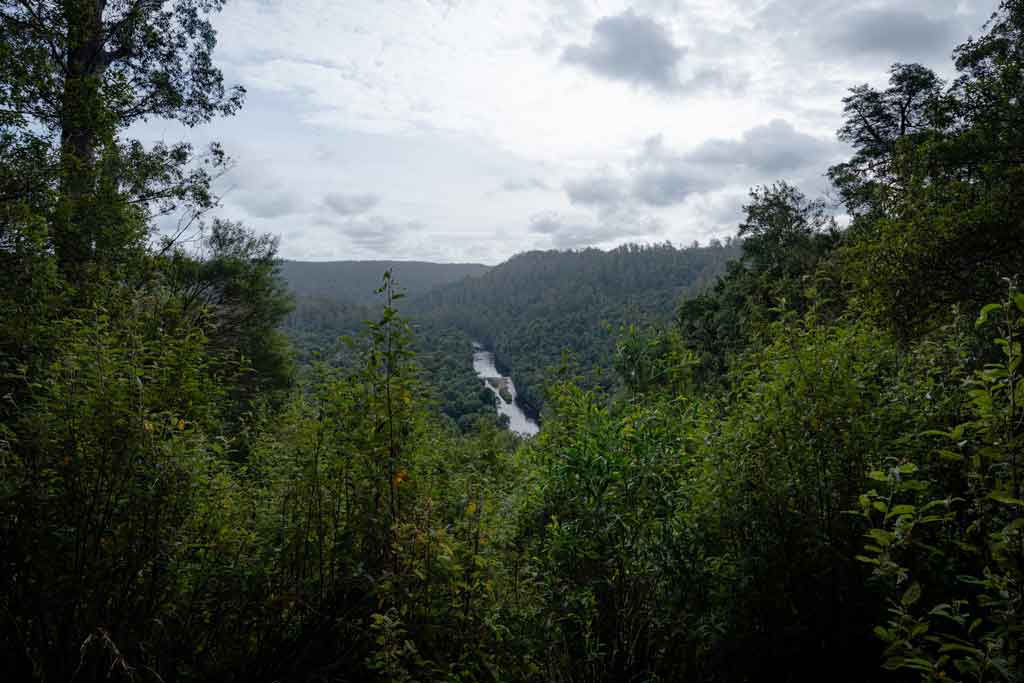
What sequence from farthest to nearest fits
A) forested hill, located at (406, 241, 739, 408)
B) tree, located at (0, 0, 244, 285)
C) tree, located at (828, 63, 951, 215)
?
forested hill, located at (406, 241, 739, 408) < tree, located at (828, 63, 951, 215) < tree, located at (0, 0, 244, 285)

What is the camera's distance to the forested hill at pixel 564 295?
106 metres

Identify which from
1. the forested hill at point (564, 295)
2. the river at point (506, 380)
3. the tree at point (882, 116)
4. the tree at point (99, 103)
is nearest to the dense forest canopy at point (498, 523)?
the tree at point (99, 103)

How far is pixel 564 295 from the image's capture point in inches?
5620

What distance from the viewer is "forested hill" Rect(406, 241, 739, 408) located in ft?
349

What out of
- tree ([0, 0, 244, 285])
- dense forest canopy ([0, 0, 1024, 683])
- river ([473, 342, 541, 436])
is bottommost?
river ([473, 342, 541, 436])

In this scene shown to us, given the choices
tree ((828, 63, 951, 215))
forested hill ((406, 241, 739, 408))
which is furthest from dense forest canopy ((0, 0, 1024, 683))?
forested hill ((406, 241, 739, 408))

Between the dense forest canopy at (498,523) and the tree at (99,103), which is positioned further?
the tree at (99,103)

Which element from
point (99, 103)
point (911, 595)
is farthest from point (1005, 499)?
point (99, 103)

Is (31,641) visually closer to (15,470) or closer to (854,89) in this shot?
(15,470)

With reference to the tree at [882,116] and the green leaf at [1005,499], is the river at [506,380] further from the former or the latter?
the green leaf at [1005,499]

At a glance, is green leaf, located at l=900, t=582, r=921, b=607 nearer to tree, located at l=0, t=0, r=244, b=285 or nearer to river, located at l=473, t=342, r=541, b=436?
tree, located at l=0, t=0, r=244, b=285

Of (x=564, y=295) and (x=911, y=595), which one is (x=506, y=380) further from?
(x=564, y=295)

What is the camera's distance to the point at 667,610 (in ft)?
10.0

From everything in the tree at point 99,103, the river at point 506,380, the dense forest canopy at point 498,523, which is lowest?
the river at point 506,380
